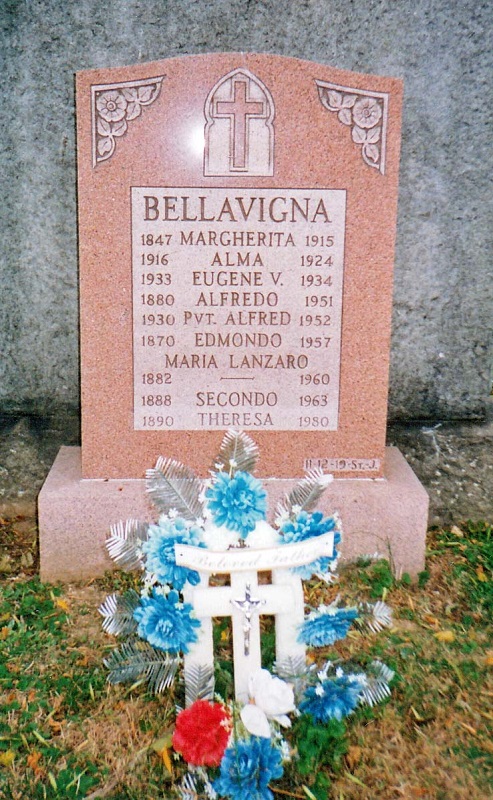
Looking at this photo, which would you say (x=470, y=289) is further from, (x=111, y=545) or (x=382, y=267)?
(x=111, y=545)

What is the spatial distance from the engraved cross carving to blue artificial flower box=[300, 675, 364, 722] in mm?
1989

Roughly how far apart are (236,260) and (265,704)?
5.73ft

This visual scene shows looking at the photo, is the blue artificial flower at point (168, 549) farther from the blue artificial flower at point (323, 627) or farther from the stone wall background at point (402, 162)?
the stone wall background at point (402, 162)

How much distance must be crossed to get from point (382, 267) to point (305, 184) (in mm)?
458

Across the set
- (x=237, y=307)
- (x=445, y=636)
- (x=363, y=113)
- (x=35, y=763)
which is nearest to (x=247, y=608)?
(x=35, y=763)

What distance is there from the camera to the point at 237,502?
202cm

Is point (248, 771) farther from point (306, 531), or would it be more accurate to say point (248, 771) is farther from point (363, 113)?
point (363, 113)

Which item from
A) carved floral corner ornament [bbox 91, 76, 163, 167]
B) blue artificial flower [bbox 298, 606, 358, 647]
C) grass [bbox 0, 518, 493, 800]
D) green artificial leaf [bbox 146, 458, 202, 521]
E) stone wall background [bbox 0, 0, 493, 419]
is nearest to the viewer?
grass [bbox 0, 518, 493, 800]

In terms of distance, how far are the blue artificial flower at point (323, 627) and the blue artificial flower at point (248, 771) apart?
12.7 inches

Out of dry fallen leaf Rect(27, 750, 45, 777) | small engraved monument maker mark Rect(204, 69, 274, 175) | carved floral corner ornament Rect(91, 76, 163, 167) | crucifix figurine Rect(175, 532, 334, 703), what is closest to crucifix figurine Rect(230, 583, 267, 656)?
crucifix figurine Rect(175, 532, 334, 703)

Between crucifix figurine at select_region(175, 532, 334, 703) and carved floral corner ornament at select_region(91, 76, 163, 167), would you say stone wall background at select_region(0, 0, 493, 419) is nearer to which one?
carved floral corner ornament at select_region(91, 76, 163, 167)

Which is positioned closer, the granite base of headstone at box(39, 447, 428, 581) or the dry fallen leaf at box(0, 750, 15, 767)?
the dry fallen leaf at box(0, 750, 15, 767)

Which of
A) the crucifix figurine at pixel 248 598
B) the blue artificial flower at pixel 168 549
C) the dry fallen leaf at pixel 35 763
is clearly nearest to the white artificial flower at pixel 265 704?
the crucifix figurine at pixel 248 598

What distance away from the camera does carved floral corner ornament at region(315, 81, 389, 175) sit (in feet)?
9.43
